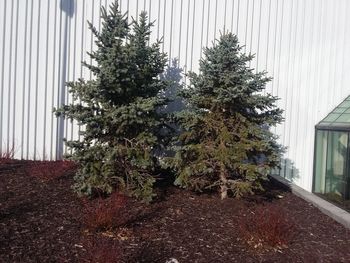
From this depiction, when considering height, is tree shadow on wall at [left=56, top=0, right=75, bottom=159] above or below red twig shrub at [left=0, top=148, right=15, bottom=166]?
above

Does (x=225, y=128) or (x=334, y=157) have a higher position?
(x=225, y=128)

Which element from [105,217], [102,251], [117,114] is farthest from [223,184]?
[102,251]

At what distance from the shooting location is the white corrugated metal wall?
9398 millimetres

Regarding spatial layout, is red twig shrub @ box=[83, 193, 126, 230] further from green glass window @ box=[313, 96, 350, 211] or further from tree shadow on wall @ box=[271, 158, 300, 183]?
tree shadow on wall @ box=[271, 158, 300, 183]

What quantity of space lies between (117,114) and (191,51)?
3.86m

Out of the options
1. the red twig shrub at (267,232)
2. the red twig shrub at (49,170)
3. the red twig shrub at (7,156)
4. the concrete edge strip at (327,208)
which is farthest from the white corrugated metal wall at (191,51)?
the red twig shrub at (267,232)

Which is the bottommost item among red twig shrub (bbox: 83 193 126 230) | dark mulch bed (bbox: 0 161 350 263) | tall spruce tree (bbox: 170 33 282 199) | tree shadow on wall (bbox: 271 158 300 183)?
dark mulch bed (bbox: 0 161 350 263)

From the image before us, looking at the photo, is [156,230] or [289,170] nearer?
[156,230]

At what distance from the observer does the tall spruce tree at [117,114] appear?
6449 mm

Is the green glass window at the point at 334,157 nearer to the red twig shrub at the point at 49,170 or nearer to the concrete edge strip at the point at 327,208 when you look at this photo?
the concrete edge strip at the point at 327,208

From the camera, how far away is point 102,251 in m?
4.19

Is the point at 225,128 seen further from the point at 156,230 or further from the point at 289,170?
the point at 289,170

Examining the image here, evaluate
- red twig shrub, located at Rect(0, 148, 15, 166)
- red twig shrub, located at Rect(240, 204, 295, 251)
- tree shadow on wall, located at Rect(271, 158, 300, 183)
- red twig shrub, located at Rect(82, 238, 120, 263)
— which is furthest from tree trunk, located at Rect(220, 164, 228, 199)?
red twig shrub, located at Rect(0, 148, 15, 166)

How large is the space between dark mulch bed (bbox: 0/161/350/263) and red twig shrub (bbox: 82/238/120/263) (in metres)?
0.05
